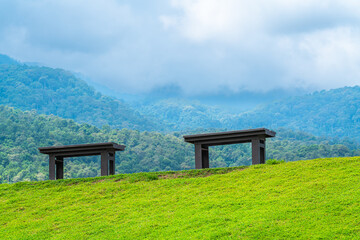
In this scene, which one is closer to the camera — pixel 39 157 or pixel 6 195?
pixel 6 195

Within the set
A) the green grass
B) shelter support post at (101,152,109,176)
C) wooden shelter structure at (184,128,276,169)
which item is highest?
wooden shelter structure at (184,128,276,169)

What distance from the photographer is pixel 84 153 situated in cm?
2161

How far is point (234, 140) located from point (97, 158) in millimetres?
83723

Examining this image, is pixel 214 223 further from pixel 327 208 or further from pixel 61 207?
pixel 61 207

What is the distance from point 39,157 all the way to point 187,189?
83566 mm

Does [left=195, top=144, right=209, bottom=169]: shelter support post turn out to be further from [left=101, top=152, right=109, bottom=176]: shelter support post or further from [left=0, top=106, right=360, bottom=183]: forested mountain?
[left=0, top=106, right=360, bottom=183]: forested mountain

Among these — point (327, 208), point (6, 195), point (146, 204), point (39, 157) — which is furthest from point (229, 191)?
point (39, 157)

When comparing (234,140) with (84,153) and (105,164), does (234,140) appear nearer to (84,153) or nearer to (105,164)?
(105,164)

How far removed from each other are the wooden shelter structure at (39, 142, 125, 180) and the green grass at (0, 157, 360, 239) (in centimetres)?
246

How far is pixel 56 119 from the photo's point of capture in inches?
4850

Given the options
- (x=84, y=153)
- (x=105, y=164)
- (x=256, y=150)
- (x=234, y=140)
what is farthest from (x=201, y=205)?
(x=84, y=153)

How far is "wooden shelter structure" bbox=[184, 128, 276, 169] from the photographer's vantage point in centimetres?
1881

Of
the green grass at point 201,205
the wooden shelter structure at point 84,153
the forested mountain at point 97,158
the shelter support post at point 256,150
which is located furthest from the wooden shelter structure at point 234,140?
the forested mountain at point 97,158

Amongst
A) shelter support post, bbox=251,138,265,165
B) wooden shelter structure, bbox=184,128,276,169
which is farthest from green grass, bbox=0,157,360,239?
wooden shelter structure, bbox=184,128,276,169
